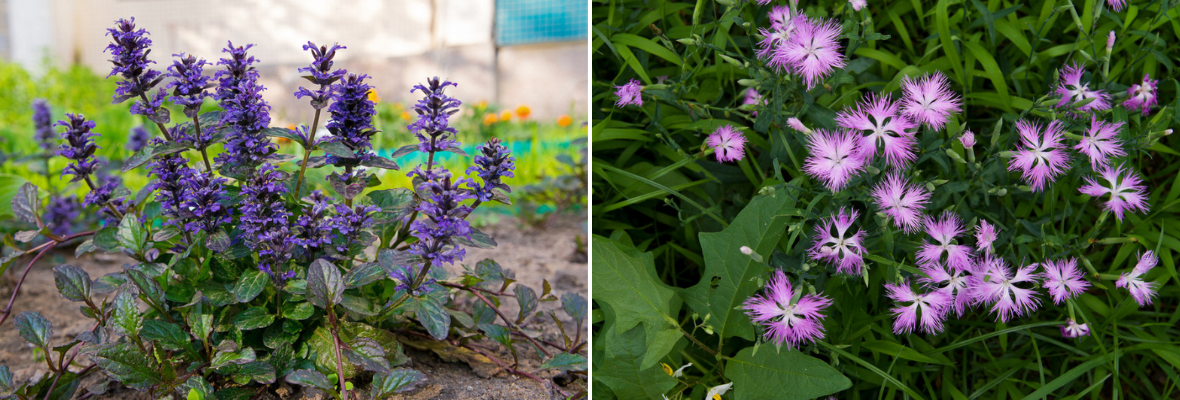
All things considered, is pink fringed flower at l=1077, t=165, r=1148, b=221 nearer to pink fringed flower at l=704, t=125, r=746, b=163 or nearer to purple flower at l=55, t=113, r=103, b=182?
pink fringed flower at l=704, t=125, r=746, b=163

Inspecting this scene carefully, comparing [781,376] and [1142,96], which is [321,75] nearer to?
[781,376]

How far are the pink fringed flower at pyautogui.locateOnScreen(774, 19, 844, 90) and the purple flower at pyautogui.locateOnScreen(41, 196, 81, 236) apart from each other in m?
2.25

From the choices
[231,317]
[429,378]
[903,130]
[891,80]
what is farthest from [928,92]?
[231,317]

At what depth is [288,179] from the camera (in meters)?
1.18

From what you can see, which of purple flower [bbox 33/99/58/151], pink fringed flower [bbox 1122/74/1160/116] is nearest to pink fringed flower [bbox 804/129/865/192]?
pink fringed flower [bbox 1122/74/1160/116]

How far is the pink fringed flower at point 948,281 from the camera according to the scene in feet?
3.86

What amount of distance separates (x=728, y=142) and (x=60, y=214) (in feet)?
7.04

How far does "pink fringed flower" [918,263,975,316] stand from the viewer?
3.86 ft

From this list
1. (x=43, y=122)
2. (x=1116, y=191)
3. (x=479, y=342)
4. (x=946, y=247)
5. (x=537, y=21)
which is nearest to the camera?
(x=946, y=247)

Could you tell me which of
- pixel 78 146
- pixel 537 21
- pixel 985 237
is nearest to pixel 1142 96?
pixel 985 237

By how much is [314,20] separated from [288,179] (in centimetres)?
608

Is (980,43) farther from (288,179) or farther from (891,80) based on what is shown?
(288,179)

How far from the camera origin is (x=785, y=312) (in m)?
1.15

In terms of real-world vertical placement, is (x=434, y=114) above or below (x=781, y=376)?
above
